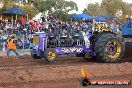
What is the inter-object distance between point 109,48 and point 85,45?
3.10ft

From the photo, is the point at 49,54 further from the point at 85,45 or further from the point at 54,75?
the point at 54,75

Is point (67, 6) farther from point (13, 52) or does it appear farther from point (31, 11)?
point (13, 52)

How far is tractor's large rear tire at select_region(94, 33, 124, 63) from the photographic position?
13531mm

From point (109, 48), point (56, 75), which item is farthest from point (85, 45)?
point (56, 75)

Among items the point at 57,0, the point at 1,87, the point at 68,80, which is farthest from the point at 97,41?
the point at 57,0

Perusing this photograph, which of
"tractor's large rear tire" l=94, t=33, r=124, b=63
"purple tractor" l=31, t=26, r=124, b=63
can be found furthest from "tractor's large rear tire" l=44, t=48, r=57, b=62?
"tractor's large rear tire" l=94, t=33, r=124, b=63

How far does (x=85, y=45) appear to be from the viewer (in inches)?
546

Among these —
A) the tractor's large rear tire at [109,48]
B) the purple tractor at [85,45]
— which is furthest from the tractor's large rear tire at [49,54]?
the tractor's large rear tire at [109,48]

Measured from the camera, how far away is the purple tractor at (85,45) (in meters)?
13.4

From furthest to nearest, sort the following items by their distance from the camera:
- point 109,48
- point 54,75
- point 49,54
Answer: point 109,48 < point 49,54 < point 54,75

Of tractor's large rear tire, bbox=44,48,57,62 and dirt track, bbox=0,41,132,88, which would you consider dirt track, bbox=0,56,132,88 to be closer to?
dirt track, bbox=0,41,132,88

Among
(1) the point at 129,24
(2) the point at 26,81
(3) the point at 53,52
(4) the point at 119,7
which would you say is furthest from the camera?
(4) the point at 119,7

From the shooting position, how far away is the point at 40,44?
43.9 feet

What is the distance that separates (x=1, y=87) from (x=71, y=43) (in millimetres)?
5337
